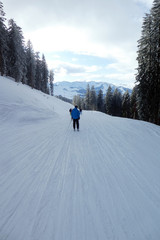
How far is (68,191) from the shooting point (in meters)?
2.97

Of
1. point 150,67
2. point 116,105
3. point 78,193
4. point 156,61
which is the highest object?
point 156,61

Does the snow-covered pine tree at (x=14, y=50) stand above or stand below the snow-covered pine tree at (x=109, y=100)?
above

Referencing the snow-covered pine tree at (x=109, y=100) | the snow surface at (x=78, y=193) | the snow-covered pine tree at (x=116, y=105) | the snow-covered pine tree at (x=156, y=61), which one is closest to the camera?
the snow surface at (x=78, y=193)

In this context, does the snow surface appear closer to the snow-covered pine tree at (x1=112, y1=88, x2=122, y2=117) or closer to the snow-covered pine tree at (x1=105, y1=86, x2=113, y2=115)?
the snow-covered pine tree at (x1=105, y1=86, x2=113, y2=115)

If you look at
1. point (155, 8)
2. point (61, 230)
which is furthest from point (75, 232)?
point (155, 8)

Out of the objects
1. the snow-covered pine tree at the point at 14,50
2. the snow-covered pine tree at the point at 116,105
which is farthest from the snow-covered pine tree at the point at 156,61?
the snow-covered pine tree at the point at 116,105

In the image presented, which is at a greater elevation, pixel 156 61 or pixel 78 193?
pixel 156 61

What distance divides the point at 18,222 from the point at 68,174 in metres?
1.66

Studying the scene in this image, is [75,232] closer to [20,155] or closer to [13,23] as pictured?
[20,155]

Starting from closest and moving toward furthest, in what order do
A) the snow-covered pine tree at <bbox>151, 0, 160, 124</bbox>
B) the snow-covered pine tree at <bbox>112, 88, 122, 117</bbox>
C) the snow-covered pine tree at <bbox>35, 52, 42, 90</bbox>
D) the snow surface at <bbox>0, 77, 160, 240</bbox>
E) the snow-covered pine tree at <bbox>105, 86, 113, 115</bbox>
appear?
the snow surface at <bbox>0, 77, 160, 240</bbox>, the snow-covered pine tree at <bbox>151, 0, 160, 124</bbox>, the snow-covered pine tree at <bbox>35, 52, 42, 90</bbox>, the snow-covered pine tree at <bbox>105, 86, 113, 115</bbox>, the snow-covered pine tree at <bbox>112, 88, 122, 117</bbox>

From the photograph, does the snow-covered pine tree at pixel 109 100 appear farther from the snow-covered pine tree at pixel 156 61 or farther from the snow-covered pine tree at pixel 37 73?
the snow-covered pine tree at pixel 156 61

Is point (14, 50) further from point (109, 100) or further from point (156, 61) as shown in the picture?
point (109, 100)

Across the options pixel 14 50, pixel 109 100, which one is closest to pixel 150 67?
pixel 14 50

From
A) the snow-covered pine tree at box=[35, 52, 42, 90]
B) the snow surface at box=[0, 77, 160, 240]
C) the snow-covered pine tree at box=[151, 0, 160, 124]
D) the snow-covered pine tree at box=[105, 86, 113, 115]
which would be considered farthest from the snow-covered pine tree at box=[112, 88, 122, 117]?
the snow surface at box=[0, 77, 160, 240]
